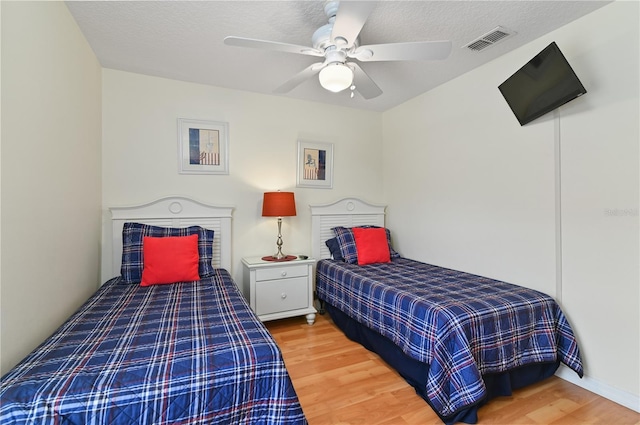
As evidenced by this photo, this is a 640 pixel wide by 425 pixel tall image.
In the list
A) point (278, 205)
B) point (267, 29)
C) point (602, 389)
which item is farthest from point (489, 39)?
point (602, 389)

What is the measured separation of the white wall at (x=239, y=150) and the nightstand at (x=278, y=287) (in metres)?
0.40

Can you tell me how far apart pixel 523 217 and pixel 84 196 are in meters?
3.37

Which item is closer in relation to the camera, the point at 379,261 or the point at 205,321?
the point at 205,321

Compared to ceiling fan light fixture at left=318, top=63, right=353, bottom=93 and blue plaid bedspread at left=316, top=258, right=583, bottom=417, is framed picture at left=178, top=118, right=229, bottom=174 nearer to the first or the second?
ceiling fan light fixture at left=318, top=63, right=353, bottom=93

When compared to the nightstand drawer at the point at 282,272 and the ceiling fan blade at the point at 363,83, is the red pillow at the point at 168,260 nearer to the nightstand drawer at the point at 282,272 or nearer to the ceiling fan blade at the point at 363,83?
the nightstand drawer at the point at 282,272

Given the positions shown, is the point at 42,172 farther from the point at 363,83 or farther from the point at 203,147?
the point at 363,83

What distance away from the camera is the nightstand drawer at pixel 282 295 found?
2861 mm

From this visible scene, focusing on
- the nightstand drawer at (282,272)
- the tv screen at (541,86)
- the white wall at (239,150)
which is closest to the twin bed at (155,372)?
the nightstand drawer at (282,272)

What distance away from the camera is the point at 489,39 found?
220cm

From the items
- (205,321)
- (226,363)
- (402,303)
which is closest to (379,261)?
(402,303)

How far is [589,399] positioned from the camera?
187 centimetres

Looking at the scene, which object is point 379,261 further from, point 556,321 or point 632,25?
point 632,25

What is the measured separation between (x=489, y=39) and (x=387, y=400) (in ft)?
8.60

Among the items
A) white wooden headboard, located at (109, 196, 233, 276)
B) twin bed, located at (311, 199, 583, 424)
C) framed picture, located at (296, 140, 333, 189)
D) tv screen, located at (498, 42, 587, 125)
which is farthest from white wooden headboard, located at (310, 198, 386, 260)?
tv screen, located at (498, 42, 587, 125)
